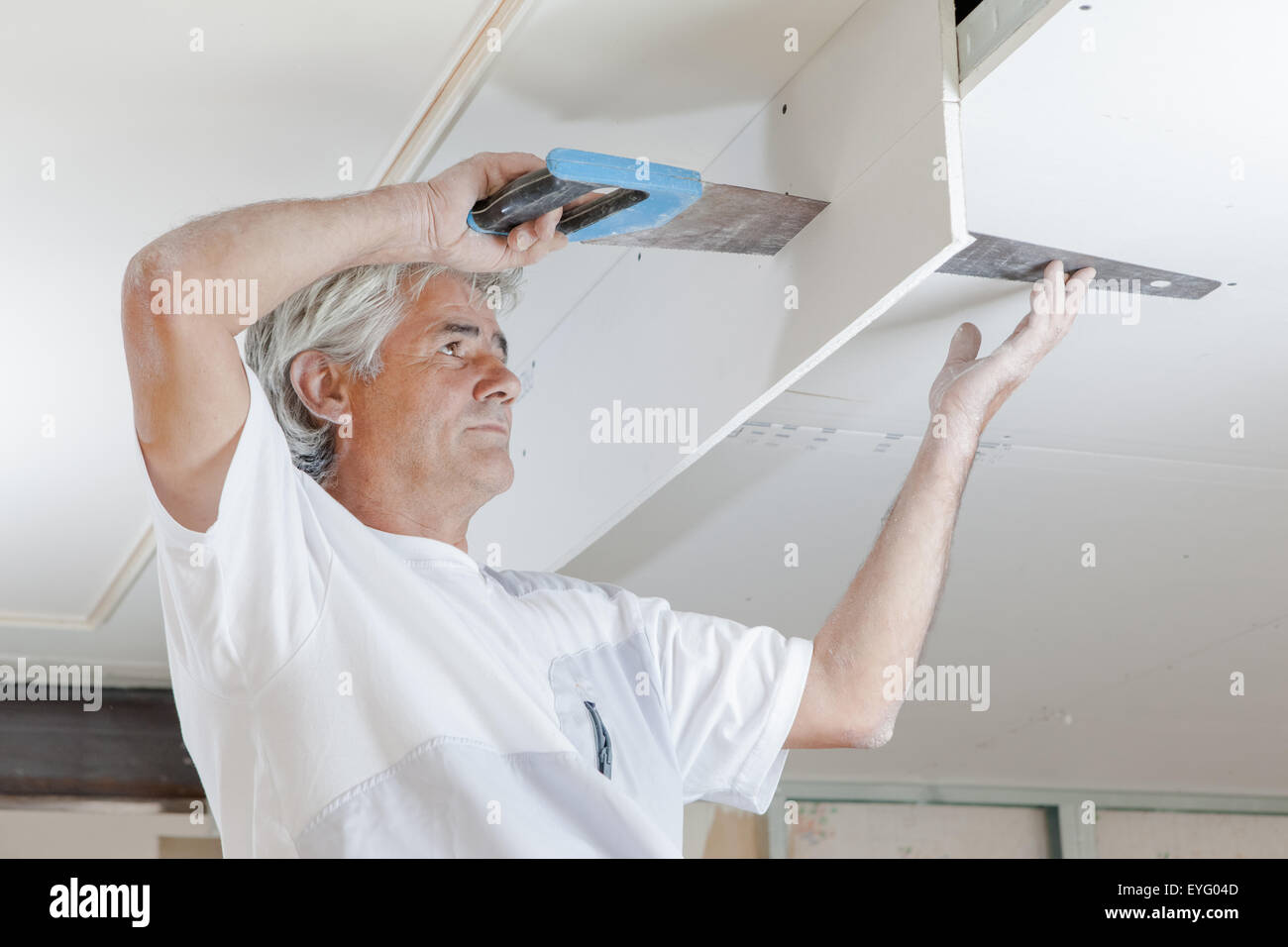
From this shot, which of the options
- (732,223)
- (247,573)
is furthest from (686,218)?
(247,573)

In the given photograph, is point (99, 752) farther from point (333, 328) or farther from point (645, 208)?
point (645, 208)

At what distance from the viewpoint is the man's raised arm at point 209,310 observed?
1220 mm

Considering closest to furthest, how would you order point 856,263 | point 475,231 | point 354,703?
1. point 354,703
2. point 475,231
3. point 856,263

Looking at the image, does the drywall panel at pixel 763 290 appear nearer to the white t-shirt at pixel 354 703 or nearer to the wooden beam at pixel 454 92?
the wooden beam at pixel 454 92

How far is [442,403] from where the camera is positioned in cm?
168

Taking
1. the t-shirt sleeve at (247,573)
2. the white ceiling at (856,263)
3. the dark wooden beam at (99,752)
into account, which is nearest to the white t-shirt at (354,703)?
the t-shirt sleeve at (247,573)

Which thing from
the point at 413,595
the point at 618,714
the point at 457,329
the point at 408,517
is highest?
the point at 457,329

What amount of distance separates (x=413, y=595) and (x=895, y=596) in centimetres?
59

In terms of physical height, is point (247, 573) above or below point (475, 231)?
below

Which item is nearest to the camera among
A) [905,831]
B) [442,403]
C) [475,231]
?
[475,231]

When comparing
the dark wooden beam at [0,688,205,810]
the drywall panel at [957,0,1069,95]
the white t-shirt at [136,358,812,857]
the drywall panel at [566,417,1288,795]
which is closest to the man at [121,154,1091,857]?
the white t-shirt at [136,358,812,857]

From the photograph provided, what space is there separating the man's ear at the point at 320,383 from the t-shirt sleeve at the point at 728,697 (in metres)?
0.46
